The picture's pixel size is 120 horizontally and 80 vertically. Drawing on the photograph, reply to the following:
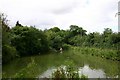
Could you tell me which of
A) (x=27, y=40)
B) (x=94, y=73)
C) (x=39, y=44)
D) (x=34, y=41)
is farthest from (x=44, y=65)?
(x=39, y=44)

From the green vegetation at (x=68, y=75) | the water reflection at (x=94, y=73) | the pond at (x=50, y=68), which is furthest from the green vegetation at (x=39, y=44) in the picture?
the green vegetation at (x=68, y=75)

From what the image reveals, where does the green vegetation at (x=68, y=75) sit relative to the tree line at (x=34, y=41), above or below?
below

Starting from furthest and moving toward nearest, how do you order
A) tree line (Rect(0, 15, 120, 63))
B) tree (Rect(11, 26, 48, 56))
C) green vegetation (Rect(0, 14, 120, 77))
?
1. tree (Rect(11, 26, 48, 56))
2. tree line (Rect(0, 15, 120, 63))
3. green vegetation (Rect(0, 14, 120, 77))

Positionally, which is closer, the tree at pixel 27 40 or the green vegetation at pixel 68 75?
the green vegetation at pixel 68 75

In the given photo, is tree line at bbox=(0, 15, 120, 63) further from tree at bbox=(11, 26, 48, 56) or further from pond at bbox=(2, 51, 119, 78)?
pond at bbox=(2, 51, 119, 78)

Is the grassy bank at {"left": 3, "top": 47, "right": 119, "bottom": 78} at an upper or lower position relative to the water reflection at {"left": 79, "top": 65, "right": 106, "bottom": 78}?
upper

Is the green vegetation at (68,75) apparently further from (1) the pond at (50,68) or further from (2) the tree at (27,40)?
(2) the tree at (27,40)

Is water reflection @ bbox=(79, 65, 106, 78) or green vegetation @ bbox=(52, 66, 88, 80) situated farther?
water reflection @ bbox=(79, 65, 106, 78)

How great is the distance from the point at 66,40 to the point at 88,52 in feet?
70.9

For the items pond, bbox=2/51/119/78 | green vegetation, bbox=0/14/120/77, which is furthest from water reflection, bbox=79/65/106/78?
green vegetation, bbox=0/14/120/77

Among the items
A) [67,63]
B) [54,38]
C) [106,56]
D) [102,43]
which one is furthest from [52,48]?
[67,63]

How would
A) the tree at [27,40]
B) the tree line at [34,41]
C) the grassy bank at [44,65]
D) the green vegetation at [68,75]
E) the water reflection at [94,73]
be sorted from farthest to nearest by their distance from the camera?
1. the tree at [27,40]
2. the tree line at [34,41]
3. the water reflection at [94,73]
4. the green vegetation at [68,75]
5. the grassy bank at [44,65]

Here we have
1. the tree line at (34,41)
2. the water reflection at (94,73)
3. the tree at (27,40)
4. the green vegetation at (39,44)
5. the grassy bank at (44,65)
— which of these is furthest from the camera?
the tree at (27,40)

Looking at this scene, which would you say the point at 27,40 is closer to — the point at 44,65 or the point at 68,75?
the point at 44,65
